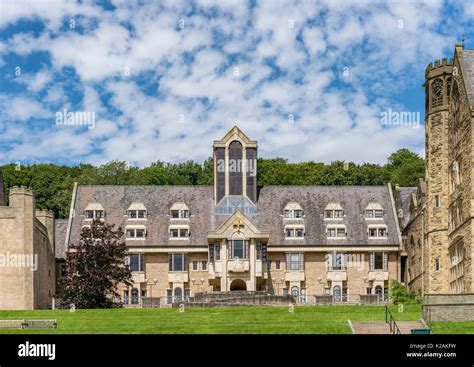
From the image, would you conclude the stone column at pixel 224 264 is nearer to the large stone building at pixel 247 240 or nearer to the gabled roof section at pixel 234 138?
the large stone building at pixel 247 240

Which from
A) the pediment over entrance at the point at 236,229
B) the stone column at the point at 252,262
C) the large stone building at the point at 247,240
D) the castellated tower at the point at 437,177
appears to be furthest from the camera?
the large stone building at the point at 247,240

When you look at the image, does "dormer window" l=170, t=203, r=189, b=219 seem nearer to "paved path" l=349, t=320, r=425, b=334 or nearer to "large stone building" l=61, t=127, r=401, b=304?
"large stone building" l=61, t=127, r=401, b=304

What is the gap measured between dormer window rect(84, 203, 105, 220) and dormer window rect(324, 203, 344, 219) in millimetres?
19022

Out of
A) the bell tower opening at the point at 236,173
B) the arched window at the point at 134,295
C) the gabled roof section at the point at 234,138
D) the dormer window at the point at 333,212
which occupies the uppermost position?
the gabled roof section at the point at 234,138

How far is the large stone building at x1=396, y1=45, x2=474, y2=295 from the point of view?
57.4 meters

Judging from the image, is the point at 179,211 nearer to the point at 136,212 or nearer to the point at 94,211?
the point at 136,212

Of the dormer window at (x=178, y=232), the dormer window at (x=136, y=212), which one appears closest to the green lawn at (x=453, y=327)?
the dormer window at (x=178, y=232)

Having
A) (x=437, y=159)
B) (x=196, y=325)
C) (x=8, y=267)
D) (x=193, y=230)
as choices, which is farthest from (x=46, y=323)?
(x=193, y=230)

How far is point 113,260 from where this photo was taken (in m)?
65.8

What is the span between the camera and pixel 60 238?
82062 mm

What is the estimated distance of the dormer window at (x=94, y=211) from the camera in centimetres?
8050

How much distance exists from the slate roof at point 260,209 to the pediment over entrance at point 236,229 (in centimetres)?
351

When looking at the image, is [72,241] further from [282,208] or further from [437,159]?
[437,159]
